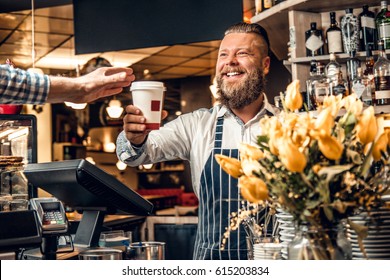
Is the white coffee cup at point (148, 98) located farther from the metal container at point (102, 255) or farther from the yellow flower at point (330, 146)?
the yellow flower at point (330, 146)

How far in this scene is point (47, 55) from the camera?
8625 millimetres

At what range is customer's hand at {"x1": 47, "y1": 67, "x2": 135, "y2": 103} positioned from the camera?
61.1 inches

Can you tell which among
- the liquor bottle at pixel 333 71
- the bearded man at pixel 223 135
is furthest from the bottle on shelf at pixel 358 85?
the bearded man at pixel 223 135

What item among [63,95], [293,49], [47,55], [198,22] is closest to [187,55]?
[47,55]

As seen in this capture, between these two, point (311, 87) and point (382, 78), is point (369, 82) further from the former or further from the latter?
point (311, 87)

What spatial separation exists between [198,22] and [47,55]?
478 centimetres

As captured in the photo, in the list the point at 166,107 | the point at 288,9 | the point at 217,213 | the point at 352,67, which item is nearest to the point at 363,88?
the point at 352,67

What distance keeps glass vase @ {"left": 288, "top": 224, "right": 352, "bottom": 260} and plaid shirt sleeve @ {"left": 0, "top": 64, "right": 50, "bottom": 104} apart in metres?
0.80

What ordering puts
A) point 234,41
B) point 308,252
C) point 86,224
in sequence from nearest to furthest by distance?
1. point 308,252
2. point 86,224
3. point 234,41

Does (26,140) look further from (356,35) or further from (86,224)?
(356,35)

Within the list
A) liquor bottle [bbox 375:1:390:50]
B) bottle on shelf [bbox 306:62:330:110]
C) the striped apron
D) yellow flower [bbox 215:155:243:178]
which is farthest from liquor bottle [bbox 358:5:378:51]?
yellow flower [bbox 215:155:243:178]

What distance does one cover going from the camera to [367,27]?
10.5 feet

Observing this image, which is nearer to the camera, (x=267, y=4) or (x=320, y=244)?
(x=320, y=244)

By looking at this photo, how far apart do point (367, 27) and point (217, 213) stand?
1.58 meters
